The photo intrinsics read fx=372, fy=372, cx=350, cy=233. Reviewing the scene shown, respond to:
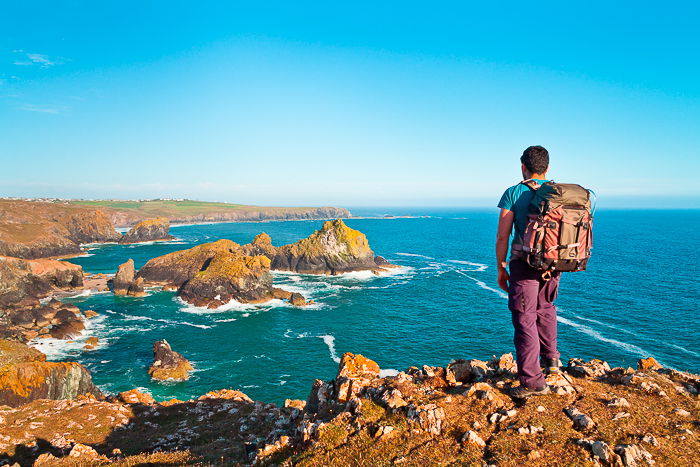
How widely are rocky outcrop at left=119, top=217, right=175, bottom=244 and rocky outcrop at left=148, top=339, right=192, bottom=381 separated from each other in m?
118

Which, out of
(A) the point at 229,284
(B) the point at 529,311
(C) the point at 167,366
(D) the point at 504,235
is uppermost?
(D) the point at 504,235

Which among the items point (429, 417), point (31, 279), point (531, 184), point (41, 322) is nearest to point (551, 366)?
point (429, 417)

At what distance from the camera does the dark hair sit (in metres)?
6.76

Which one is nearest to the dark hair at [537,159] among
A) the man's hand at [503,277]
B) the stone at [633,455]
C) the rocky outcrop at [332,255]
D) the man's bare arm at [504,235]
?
the man's bare arm at [504,235]

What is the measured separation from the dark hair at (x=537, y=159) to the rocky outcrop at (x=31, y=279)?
6855 cm

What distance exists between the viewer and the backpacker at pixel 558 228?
5992 millimetres

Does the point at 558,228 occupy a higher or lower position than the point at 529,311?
higher

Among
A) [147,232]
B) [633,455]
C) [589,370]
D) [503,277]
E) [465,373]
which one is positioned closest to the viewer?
[633,455]

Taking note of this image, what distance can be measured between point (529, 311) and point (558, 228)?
1801mm

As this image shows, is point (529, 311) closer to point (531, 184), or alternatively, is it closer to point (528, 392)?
point (528, 392)

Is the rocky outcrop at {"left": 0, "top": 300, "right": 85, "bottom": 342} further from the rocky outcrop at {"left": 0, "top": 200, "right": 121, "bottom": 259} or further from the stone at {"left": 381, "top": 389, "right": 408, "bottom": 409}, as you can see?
the rocky outcrop at {"left": 0, "top": 200, "right": 121, "bottom": 259}

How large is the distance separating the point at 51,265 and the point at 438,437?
8054cm

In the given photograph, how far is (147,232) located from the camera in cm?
14112

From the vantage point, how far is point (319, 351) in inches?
1578
